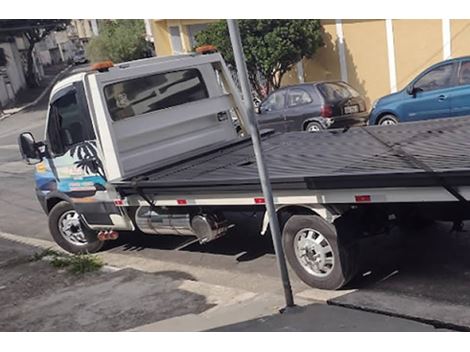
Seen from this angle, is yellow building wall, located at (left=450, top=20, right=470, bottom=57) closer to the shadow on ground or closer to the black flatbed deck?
the black flatbed deck

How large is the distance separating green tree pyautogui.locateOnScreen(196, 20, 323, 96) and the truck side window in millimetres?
11067

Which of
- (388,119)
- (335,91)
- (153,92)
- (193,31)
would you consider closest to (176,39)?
(193,31)

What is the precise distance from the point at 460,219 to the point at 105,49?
1544 inches

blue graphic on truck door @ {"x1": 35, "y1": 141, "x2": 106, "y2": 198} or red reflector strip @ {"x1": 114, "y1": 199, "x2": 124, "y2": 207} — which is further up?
blue graphic on truck door @ {"x1": 35, "y1": 141, "x2": 106, "y2": 198}

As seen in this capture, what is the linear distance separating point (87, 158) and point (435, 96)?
714cm

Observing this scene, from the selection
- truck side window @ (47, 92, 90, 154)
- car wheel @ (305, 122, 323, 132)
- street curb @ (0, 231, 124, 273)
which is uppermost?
truck side window @ (47, 92, 90, 154)

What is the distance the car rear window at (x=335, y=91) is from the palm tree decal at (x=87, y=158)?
7543 millimetres

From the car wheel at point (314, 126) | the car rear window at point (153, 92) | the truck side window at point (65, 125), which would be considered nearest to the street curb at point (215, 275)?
the truck side window at point (65, 125)

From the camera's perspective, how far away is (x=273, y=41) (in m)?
18.9

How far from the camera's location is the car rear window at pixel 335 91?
47.1 ft

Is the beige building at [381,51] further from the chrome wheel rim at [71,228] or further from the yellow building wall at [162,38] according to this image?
the chrome wheel rim at [71,228]

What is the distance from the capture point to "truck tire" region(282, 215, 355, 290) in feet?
18.7

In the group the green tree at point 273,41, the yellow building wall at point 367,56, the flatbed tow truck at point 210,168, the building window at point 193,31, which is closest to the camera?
the flatbed tow truck at point 210,168

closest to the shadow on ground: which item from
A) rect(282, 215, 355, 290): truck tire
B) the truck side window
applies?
rect(282, 215, 355, 290): truck tire
